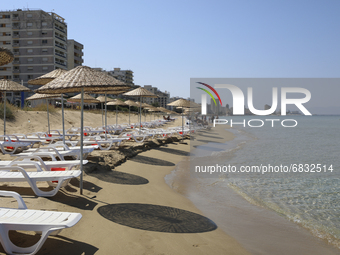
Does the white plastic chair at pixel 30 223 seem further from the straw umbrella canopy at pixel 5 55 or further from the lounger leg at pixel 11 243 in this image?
the straw umbrella canopy at pixel 5 55

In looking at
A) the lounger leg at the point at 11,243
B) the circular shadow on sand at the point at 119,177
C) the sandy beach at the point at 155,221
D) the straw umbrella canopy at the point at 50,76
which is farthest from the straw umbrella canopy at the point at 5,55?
the lounger leg at the point at 11,243

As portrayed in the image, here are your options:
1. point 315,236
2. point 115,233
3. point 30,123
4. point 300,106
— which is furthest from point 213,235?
point 30,123

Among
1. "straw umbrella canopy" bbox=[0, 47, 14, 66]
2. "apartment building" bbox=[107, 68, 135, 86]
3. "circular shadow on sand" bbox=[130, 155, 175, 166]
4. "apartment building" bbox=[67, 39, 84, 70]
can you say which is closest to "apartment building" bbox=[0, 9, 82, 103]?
"apartment building" bbox=[67, 39, 84, 70]

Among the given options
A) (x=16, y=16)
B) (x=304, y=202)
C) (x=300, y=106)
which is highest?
(x=16, y=16)

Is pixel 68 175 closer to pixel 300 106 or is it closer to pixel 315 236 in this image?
pixel 315 236

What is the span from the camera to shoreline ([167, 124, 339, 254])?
3682 mm

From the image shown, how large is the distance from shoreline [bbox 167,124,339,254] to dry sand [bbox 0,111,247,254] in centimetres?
24

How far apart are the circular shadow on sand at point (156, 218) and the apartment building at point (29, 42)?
54.7 meters

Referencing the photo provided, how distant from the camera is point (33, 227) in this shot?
234cm

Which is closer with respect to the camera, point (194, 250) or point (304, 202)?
point (194, 250)

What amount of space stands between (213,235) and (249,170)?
5828 millimetres

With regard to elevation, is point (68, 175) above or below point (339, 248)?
above

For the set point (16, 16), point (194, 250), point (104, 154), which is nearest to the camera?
point (194, 250)

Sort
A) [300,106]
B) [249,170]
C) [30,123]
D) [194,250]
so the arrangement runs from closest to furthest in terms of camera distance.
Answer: [194,250], [249,170], [300,106], [30,123]
